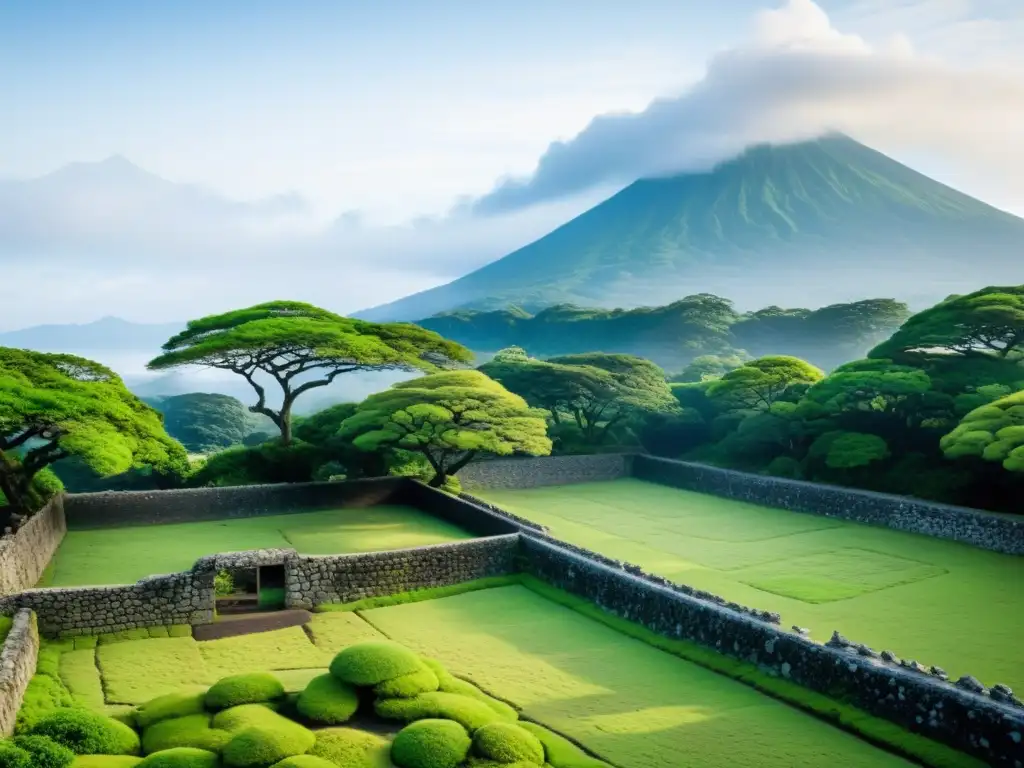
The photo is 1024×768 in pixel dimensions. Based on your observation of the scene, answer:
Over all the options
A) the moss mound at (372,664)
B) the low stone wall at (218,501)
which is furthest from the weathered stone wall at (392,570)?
the low stone wall at (218,501)

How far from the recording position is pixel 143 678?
11.0 metres

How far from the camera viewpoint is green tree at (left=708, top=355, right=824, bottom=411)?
1110 inches

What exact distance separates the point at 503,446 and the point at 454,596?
7011 millimetres

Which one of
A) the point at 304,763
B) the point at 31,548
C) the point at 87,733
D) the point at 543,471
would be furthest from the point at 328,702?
the point at 543,471

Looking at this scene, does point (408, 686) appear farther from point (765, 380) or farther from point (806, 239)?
point (806, 239)

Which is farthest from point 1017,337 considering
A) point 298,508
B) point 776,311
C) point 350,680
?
point 776,311

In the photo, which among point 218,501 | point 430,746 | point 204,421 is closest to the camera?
point 430,746

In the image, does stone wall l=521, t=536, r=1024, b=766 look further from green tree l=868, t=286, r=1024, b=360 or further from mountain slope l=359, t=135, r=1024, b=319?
mountain slope l=359, t=135, r=1024, b=319


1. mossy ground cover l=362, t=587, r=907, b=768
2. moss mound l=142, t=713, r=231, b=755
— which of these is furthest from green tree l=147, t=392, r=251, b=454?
moss mound l=142, t=713, r=231, b=755

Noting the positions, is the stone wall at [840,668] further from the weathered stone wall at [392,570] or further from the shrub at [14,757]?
the shrub at [14,757]

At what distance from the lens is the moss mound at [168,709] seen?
28.0 ft

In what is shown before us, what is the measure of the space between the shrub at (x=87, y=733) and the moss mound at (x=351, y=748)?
188 cm

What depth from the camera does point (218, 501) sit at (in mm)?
21453

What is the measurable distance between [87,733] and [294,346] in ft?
60.7
